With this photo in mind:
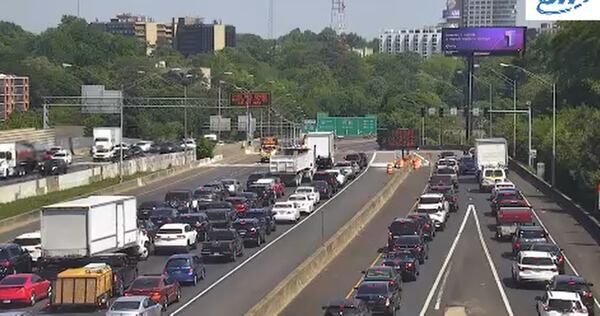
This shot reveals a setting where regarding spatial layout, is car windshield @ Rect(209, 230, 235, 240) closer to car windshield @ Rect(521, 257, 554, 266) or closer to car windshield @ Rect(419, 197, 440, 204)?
car windshield @ Rect(521, 257, 554, 266)

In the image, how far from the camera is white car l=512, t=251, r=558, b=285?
41.3m

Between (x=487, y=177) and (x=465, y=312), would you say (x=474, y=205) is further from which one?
(x=465, y=312)

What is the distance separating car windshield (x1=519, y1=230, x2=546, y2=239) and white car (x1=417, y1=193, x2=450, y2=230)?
7.77 metres

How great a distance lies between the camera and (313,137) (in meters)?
92.5

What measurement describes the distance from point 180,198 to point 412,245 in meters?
22.2

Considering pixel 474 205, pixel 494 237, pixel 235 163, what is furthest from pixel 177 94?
pixel 494 237

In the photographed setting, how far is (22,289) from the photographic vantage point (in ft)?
123

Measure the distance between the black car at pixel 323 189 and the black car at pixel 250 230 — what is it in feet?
65.8

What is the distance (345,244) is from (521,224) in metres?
8.19

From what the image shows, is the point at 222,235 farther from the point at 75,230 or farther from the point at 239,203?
the point at 239,203

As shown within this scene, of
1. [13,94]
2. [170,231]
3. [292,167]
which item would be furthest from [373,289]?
[13,94]

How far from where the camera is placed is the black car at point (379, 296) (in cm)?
3554

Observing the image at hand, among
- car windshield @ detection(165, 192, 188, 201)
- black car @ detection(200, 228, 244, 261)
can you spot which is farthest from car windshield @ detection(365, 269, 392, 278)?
car windshield @ detection(165, 192, 188, 201)

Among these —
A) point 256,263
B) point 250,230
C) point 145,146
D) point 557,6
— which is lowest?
point 256,263
